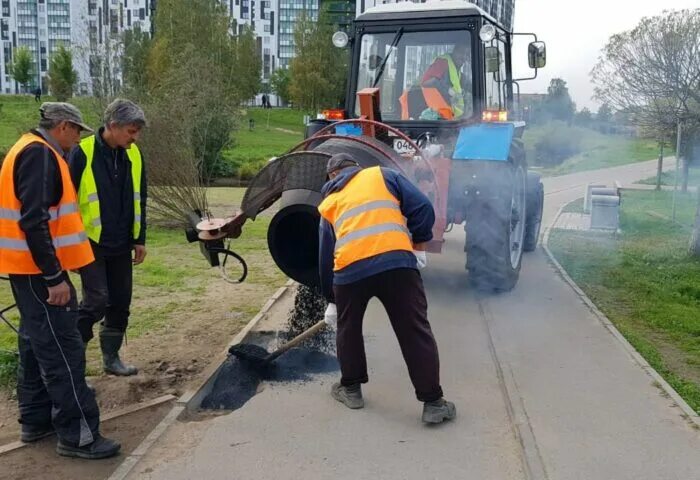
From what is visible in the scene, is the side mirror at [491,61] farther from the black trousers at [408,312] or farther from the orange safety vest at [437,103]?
the black trousers at [408,312]

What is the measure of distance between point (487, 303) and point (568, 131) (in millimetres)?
11290

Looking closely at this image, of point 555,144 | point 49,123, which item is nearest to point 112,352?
point 49,123

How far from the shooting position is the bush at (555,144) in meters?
16.8

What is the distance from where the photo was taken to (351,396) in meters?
4.39

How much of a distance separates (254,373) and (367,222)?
156 centimetres

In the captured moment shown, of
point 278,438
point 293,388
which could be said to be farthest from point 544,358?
point 278,438

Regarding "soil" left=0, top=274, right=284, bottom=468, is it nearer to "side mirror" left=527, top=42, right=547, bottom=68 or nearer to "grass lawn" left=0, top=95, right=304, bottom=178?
"side mirror" left=527, top=42, right=547, bottom=68

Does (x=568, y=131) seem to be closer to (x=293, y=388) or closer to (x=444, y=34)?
(x=444, y=34)

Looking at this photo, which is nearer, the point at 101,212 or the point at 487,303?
the point at 101,212

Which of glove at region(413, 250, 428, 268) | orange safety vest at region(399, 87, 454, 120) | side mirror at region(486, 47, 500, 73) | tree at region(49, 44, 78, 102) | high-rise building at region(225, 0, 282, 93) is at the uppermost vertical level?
high-rise building at region(225, 0, 282, 93)

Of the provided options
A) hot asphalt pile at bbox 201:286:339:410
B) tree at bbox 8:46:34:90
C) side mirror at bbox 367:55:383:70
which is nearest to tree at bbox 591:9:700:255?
side mirror at bbox 367:55:383:70

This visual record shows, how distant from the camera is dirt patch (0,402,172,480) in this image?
362 cm

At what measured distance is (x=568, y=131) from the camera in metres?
17.0

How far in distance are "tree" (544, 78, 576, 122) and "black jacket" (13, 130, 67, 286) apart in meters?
9.99
